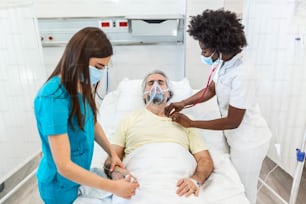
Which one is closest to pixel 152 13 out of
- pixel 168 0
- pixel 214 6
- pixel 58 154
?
pixel 168 0

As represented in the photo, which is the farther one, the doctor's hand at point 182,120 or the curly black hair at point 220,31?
the doctor's hand at point 182,120

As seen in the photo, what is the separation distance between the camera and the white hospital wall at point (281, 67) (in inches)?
75.3

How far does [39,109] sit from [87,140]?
0.94 ft

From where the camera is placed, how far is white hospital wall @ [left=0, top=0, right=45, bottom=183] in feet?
6.64

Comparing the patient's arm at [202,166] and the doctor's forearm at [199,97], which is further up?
the doctor's forearm at [199,97]

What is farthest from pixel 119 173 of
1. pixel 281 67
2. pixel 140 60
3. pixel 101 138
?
pixel 140 60

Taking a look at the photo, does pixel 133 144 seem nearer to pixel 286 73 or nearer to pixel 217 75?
pixel 217 75

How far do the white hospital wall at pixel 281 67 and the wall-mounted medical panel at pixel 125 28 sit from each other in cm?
66

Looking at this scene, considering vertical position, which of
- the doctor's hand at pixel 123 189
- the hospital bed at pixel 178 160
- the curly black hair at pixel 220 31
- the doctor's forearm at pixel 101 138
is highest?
the curly black hair at pixel 220 31

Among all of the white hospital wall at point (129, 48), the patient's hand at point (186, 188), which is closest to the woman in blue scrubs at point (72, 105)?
the patient's hand at point (186, 188)

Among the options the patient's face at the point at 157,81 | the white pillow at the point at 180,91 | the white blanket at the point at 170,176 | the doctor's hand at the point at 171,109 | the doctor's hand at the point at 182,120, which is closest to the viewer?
the white blanket at the point at 170,176

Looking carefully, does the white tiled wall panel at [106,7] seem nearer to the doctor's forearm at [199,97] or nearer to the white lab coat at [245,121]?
the doctor's forearm at [199,97]

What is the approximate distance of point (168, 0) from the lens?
105 inches

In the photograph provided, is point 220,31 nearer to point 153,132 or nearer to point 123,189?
point 153,132
